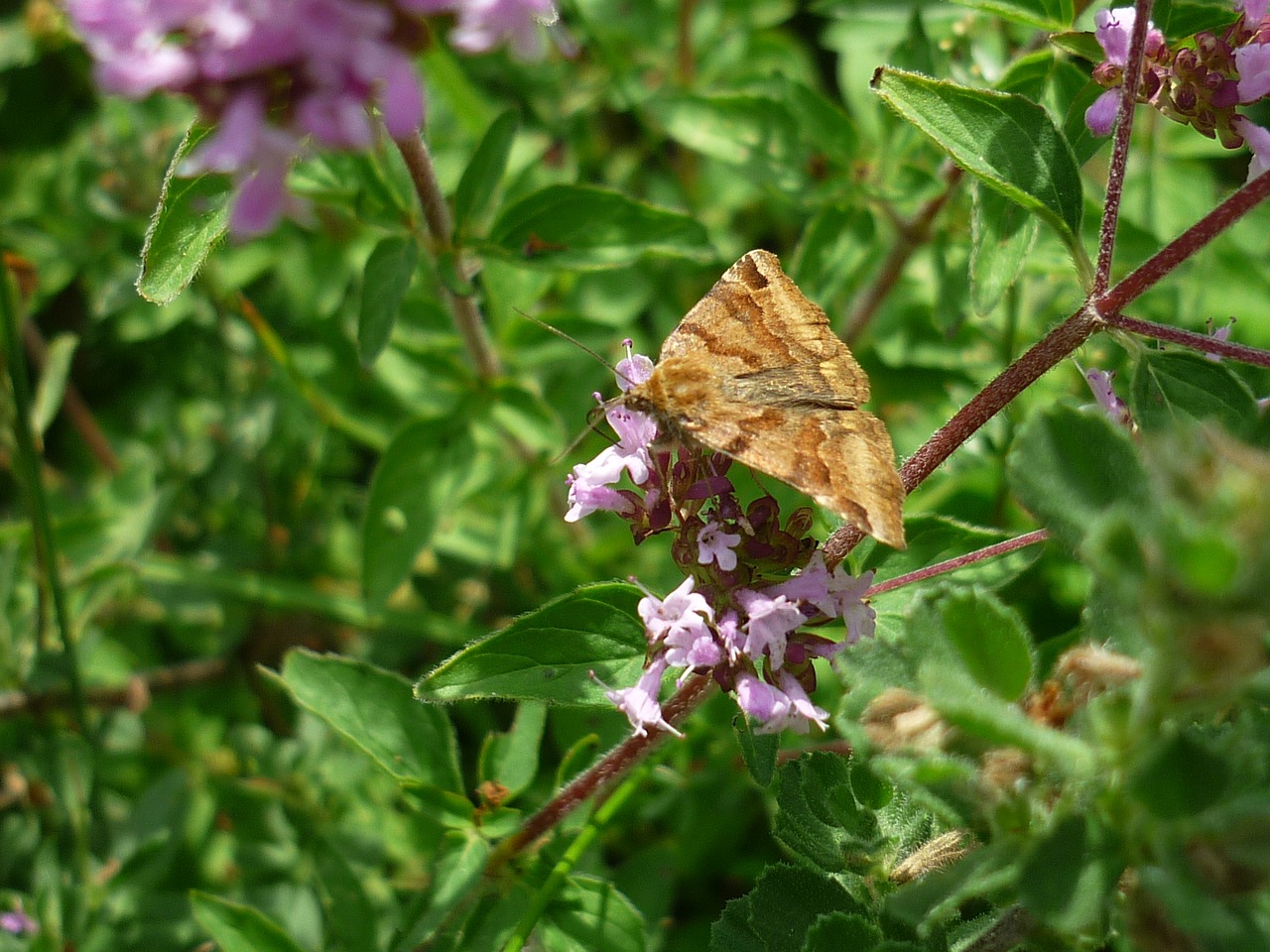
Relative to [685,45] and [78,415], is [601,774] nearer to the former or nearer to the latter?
[78,415]

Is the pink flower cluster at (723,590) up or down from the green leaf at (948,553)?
up

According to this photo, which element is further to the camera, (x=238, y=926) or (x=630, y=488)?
(x=630, y=488)

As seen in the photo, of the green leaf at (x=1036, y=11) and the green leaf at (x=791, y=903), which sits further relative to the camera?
the green leaf at (x=1036, y=11)

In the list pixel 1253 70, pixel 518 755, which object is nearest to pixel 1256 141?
pixel 1253 70

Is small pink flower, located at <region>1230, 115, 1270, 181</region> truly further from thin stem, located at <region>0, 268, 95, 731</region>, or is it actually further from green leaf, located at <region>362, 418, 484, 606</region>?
thin stem, located at <region>0, 268, 95, 731</region>

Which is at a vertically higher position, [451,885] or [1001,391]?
[1001,391]

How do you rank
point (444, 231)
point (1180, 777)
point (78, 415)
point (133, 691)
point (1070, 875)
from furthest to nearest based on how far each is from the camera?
point (78, 415)
point (133, 691)
point (444, 231)
point (1070, 875)
point (1180, 777)

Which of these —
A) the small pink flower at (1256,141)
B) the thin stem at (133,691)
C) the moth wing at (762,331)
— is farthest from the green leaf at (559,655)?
the thin stem at (133,691)

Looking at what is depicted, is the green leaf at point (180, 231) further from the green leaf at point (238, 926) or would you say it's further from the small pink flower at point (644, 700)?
the green leaf at point (238, 926)
